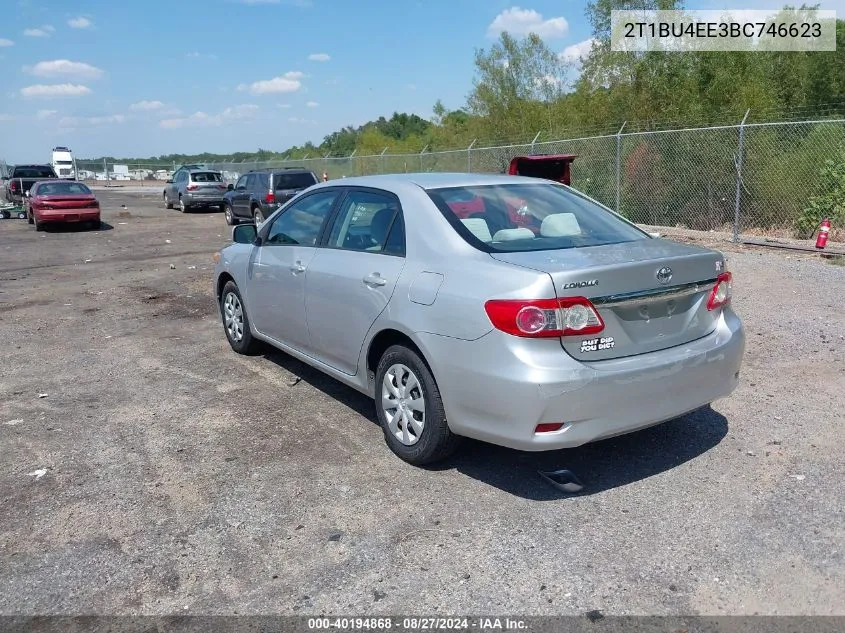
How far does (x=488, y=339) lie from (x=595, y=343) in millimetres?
537

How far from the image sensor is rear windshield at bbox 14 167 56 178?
29750 mm

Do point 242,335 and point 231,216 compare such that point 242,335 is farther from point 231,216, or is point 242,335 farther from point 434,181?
point 231,216

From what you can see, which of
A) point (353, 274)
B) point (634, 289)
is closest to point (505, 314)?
point (634, 289)

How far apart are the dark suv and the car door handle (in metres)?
14.2

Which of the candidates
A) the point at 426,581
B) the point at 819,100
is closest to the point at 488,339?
the point at 426,581

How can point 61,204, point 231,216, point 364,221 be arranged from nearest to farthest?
point 364,221 → point 61,204 → point 231,216

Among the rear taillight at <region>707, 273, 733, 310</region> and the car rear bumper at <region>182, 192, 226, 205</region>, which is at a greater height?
the car rear bumper at <region>182, 192, 226, 205</region>

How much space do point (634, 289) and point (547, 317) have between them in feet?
1.74

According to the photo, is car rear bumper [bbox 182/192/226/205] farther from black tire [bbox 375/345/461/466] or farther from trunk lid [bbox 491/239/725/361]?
trunk lid [bbox 491/239/725/361]

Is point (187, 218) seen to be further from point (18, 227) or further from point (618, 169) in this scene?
point (618, 169)

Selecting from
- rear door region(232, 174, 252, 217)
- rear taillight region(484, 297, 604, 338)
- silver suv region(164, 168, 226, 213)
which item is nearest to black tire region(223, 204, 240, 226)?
A: rear door region(232, 174, 252, 217)

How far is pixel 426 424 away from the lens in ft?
13.3

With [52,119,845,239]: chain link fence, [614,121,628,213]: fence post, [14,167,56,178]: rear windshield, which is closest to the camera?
[52,119,845,239]: chain link fence

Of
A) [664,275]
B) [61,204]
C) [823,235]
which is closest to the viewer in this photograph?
[664,275]
